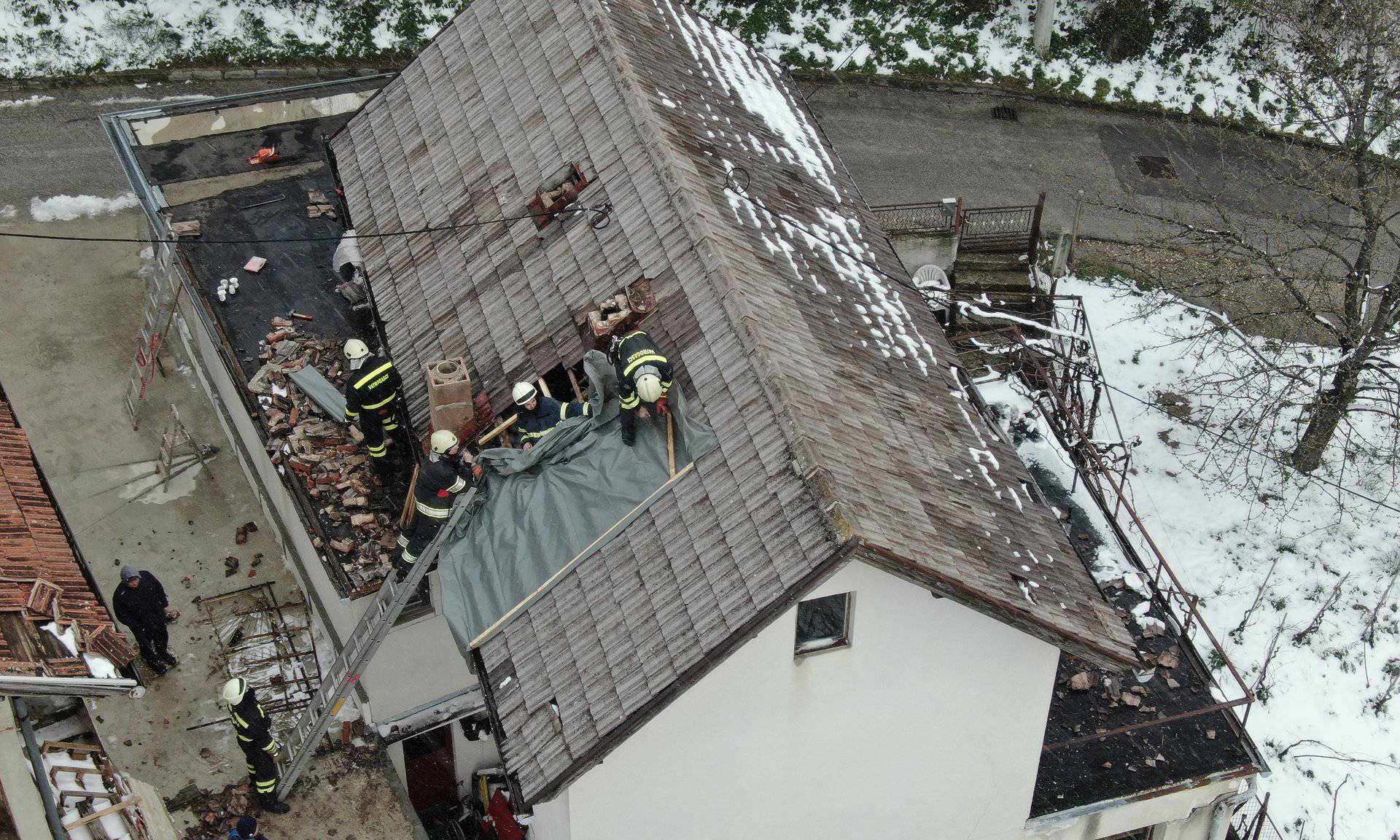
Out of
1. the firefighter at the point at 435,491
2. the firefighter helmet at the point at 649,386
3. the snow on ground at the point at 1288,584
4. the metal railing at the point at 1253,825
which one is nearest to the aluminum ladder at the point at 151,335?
the firefighter at the point at 435,491

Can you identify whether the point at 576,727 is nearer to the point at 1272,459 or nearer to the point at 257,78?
the point at 1272,459

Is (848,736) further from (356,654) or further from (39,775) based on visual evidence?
(39,775)

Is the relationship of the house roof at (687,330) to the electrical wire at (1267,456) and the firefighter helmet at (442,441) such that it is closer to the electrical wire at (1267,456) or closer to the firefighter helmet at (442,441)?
the firefighter helmet at (442,441)

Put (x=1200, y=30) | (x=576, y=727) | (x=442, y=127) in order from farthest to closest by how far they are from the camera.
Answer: (x=1200, y=30) → (x=442, y=127) → (x=576, y=727)

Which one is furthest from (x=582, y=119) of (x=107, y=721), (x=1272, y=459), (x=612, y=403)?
(x=1272, y=459)

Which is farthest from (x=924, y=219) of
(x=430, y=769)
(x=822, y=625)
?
(x=822, y=625)

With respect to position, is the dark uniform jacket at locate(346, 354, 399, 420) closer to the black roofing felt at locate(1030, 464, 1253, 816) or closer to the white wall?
the white wall
